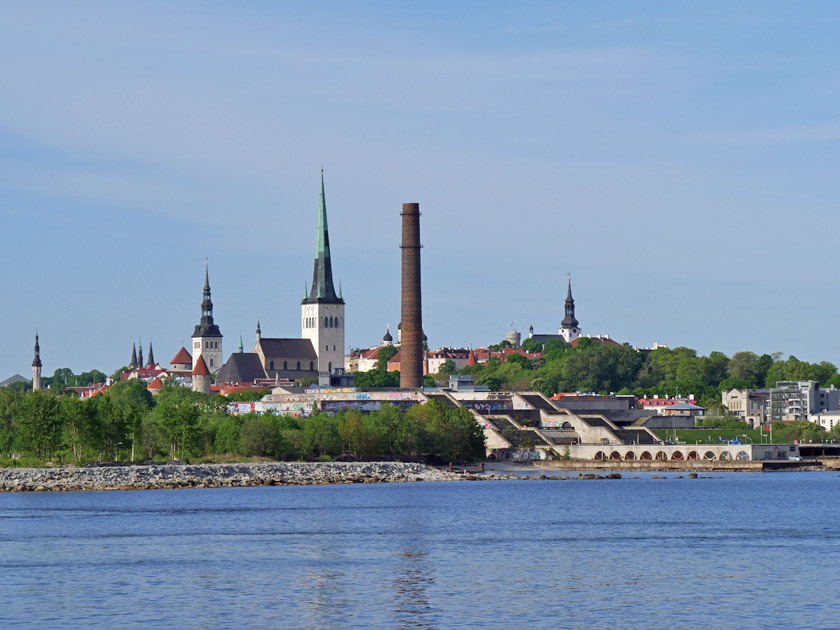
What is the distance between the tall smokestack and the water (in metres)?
76.6

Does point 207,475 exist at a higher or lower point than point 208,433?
lower

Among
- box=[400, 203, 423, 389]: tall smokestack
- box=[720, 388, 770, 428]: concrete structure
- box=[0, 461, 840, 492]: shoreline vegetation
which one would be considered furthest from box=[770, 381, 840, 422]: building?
box=[0, 461, 840, 492]: shoreline vegetation

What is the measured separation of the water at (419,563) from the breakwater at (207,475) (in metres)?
11.0

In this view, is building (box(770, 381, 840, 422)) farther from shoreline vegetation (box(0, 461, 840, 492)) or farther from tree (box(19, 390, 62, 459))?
tree (box(19, 390, 62, 459))

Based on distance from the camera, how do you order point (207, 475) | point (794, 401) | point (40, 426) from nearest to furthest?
point (207, 475) < point (40, 426) < point (794, 401)

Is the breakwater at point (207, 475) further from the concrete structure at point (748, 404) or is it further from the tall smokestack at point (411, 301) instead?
the concrete structure at point (748, 404)

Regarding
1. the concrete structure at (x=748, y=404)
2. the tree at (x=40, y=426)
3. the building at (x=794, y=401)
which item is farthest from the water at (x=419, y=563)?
the building at (x=794, y=401)

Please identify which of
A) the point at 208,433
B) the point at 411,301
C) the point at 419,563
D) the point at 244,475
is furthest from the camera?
the point at 411,301

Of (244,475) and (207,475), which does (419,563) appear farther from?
(244,475)

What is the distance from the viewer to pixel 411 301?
15775cm

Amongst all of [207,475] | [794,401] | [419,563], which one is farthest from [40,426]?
[794,401]

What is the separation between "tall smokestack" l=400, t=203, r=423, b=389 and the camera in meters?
158

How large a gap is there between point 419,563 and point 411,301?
4370 inches

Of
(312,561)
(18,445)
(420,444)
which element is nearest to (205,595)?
(312,561)
